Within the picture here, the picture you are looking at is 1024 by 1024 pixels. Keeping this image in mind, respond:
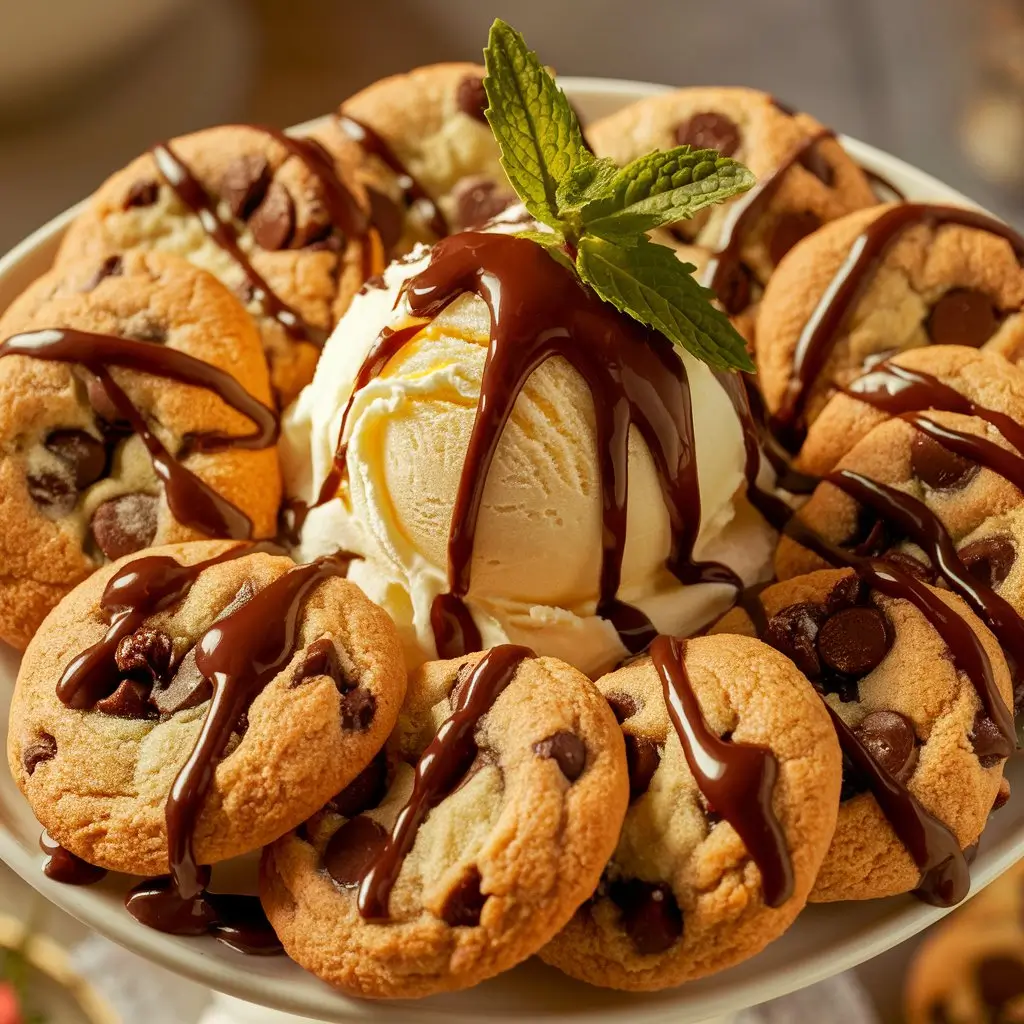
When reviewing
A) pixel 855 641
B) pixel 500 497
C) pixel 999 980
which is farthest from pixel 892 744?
pixel 999 980

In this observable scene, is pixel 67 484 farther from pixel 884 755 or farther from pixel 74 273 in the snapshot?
pixel 884 755

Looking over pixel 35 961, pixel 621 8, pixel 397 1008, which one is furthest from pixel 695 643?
pixel 621 8

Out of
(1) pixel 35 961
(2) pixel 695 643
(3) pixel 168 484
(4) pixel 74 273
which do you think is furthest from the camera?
(1) pixel 35 961

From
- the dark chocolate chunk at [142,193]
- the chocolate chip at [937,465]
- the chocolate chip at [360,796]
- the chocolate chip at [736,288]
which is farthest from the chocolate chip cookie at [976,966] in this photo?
the dark chocolate chunk at [142,193]

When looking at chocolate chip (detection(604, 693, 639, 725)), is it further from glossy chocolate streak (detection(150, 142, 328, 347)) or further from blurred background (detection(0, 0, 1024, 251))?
blurred background (detection(0, 0, 1024, 251))

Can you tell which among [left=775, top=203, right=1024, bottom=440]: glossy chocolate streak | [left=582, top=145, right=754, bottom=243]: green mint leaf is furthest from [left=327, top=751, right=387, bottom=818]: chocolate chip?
[left=775, top=203, right=1024, bottom=440]: glossy chocolate streak
